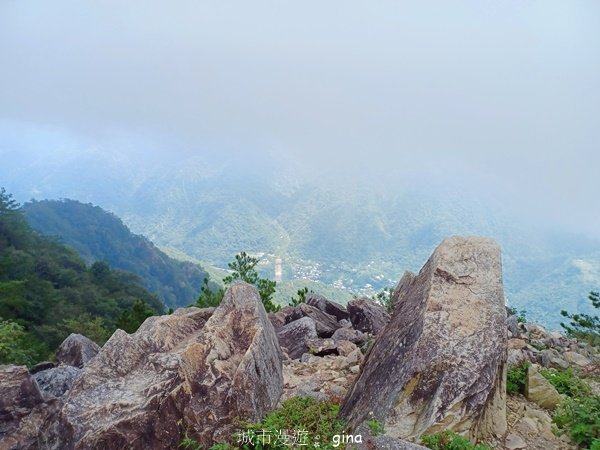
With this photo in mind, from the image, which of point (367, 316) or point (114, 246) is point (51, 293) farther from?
point (114, 246)

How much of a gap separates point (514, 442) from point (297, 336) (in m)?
7.38

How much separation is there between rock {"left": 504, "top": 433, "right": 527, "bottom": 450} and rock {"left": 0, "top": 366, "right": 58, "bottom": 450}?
6905 millimetres

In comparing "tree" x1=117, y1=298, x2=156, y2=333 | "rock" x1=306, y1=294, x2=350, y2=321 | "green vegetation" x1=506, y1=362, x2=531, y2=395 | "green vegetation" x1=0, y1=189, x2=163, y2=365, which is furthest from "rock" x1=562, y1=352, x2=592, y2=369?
"green vegetation" x1=0, y1=189, x2=163, y2=365

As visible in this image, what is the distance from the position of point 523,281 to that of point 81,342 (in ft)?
449

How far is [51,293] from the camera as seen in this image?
48500 millimetres

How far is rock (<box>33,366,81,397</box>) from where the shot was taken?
10266 mm

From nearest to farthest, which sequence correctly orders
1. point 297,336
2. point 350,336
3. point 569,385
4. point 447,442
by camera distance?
point 447,442, point 569,385, point 297,336, point 350,336

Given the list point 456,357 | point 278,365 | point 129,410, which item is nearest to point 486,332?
point 456,357

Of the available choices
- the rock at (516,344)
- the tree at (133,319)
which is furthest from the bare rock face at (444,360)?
Answer: the tree at (133,319)

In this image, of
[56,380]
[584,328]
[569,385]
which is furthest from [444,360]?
[584,328]

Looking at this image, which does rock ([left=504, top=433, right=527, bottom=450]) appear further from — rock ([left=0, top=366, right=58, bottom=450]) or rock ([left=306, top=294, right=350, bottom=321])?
rock ([left=306, top=294, right=350, bottom=321])

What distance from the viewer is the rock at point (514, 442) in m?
6.40

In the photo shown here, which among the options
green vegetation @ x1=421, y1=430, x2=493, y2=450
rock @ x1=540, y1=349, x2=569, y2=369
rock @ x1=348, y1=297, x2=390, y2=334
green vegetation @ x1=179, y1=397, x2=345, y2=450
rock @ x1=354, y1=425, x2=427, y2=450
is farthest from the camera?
rock @ x1=348, y1=297, x2=390, y2=334

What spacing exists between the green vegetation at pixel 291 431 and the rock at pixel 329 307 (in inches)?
404
